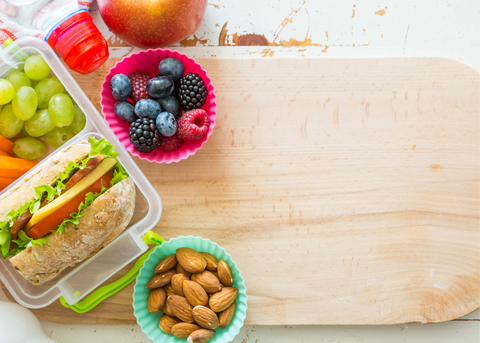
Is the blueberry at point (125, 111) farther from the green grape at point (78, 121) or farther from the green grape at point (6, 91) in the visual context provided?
the green grape at point (6, 91)

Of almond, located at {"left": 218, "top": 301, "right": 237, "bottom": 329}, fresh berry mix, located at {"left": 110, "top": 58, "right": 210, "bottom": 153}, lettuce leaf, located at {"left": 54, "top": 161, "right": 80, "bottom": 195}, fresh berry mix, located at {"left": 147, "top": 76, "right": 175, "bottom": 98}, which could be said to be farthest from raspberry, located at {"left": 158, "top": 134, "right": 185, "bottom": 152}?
almond, located at {"left": 218, "top": 301, "right": 237, "bottom": 329}

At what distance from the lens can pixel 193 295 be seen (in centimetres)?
87

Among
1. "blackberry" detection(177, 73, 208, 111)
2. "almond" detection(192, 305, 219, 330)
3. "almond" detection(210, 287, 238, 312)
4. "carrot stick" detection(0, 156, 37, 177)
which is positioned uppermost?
"blackberry" detection(177, 73, 208, 111)

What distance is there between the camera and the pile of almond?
0.87 metres

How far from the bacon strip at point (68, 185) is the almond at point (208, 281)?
0.38m

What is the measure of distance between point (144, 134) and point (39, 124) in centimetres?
31

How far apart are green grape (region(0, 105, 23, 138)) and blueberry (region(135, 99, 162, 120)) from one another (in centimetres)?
34

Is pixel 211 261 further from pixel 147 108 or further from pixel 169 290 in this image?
pixel 147 108

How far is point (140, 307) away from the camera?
91cm

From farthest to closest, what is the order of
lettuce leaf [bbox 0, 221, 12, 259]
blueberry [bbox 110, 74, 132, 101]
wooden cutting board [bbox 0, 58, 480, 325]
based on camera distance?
wooden cutting board [bbox 0, 58, 480, 325]
blueberry [bbox 110, 74, 132, 101]
lettuce leaf [bbox 0, 221, 12, 259]

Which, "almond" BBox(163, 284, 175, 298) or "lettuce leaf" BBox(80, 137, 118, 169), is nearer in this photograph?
"lettuce leaf" BBox(80, 137, 118, 169)

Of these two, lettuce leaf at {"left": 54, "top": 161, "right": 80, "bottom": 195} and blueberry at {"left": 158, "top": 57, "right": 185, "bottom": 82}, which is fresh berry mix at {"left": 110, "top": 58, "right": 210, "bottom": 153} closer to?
blueberry at {"left": 158, "top": 57, "right": 185, "bottom": 82}

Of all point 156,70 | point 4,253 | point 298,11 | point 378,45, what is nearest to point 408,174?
point 378,45

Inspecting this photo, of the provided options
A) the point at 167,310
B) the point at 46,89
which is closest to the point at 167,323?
the point at 167,310
